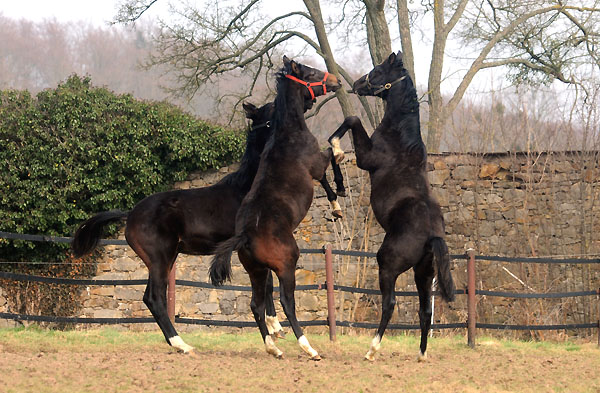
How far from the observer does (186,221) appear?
7.26 meters

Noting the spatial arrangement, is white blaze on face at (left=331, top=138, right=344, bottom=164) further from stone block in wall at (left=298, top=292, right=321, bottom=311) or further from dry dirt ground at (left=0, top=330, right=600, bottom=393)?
stone block in wall at (left=298, top=292, right=321, bottom=311)

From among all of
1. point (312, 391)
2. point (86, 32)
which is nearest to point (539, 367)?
point (312, 391)

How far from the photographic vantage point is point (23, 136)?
12062mm

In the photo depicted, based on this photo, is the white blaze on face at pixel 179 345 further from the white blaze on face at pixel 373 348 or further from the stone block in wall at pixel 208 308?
the stone block in wall at pixel 208 308

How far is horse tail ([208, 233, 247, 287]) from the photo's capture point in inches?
265

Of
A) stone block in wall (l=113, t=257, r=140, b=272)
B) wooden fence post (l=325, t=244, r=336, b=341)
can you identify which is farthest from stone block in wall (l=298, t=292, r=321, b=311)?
wooden fence post (l=325, t=244, r=336, b=341)

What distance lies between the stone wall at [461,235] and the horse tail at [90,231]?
14.8ft

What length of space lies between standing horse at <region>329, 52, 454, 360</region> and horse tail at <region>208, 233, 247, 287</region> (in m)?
1.27

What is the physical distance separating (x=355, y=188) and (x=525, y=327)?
172 inches

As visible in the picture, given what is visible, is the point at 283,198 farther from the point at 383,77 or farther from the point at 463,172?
the point at 463,172

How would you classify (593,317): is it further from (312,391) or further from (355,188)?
(312,391)

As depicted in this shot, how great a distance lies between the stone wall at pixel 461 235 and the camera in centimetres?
1255

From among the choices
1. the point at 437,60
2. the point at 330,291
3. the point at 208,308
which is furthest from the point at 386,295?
the point at 437,60

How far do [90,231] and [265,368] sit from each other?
2.72 m
